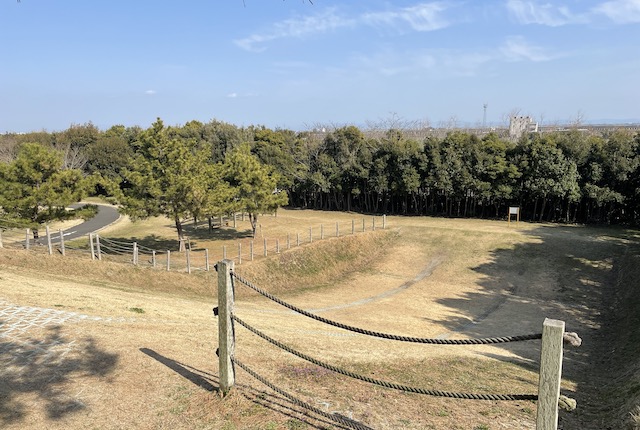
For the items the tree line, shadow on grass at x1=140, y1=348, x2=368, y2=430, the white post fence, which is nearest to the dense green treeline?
the tree line

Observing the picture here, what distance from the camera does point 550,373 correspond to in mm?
3236

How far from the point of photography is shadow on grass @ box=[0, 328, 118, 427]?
492 centimetres

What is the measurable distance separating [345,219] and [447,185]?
911 cm

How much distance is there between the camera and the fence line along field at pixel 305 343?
5.00 metres

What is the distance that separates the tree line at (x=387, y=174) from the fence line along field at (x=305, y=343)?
5.75 metres

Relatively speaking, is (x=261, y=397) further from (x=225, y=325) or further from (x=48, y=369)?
(x=48, y=369)

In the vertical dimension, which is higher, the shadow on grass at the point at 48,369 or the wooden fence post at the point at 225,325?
the wooden fence post at the point at 225,325

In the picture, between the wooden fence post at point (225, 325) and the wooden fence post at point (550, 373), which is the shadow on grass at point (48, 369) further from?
the wooden fence post at point (550, 373)

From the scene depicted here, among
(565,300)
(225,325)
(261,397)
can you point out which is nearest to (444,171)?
(565,300)

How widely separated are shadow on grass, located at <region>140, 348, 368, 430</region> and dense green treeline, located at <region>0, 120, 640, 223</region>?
16.9m

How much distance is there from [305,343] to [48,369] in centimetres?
444

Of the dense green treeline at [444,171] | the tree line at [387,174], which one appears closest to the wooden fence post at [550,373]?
the tree line at [387,174]

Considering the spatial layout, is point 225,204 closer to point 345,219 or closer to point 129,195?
point 129,195

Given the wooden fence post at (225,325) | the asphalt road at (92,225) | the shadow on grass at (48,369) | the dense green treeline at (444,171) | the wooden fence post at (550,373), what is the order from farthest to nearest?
the asphalt road at (92,225) < the dense green treeline at (444,171) < the shadow on grass at (48,369) < the wooden fence post at (225,325) < the wooden fence post at (550,373)
